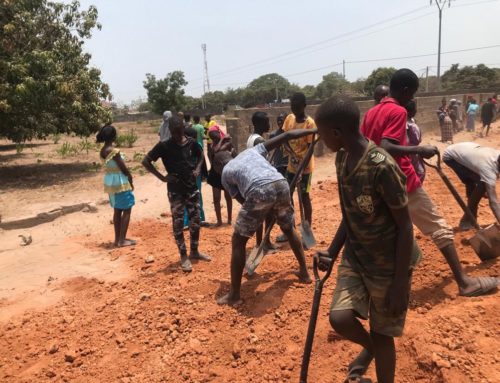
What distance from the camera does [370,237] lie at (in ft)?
6.81

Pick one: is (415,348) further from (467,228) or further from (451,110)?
(451,110)

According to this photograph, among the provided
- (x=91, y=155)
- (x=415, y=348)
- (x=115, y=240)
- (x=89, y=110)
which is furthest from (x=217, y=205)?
(x=91, y=155)

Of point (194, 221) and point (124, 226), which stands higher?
point (194, 221)

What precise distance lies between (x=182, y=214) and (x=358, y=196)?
120 inches

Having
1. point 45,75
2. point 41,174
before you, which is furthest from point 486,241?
point 41,174

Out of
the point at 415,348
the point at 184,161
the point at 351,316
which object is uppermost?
the point at 184,161

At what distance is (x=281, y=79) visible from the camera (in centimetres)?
9444

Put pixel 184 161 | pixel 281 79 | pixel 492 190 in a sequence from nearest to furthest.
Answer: pixel 492 190
pixel 184 161
pixel 281 79

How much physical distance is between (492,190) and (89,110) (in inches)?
396

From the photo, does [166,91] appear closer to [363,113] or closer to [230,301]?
[363,113]

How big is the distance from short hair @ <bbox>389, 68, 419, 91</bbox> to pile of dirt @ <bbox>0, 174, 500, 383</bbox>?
1607 millimetres

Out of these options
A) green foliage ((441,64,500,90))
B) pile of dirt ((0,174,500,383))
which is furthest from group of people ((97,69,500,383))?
green foliage ((441,64,500,90))

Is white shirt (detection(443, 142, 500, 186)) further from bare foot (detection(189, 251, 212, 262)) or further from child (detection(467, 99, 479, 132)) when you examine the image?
child (detection(467, 99, 479, 132))

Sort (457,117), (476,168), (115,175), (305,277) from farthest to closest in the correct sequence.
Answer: (457,117)
(115,175)
(476,168)
(305,277)
